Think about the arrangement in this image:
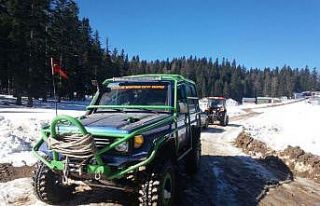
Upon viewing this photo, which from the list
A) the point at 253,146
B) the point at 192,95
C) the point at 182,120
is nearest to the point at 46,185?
the point at 182,120

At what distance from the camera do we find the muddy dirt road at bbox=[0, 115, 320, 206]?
24.9 ft

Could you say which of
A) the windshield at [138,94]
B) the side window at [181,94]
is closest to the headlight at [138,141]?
the windshield at [138,94]

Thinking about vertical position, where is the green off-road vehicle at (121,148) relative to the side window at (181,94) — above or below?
below

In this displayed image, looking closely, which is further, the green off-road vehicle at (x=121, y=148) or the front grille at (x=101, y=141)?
the front grille at (x=101, y=141)

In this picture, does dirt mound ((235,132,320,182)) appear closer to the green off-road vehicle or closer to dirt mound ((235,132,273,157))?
dirt mound ((235,132,273,157))

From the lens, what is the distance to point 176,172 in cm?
750

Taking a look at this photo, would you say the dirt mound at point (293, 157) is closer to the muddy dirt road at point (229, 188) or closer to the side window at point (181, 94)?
the muddy dirt road at point (229, 188)

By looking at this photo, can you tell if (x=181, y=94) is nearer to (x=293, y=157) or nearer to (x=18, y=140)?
(x=18, y=140)

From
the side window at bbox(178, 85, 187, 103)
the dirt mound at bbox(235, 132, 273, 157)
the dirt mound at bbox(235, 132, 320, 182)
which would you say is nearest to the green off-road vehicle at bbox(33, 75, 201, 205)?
the side window at bbox(178, 85, 187, 103)

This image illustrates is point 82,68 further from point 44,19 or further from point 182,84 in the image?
point 182,84

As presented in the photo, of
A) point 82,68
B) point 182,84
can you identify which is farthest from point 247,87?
point 182,84

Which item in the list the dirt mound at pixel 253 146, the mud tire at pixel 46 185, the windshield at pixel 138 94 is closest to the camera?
the mud tire at pixel 46 185

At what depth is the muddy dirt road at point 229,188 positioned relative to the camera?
7600mm

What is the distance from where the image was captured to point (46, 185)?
7.00 metres
